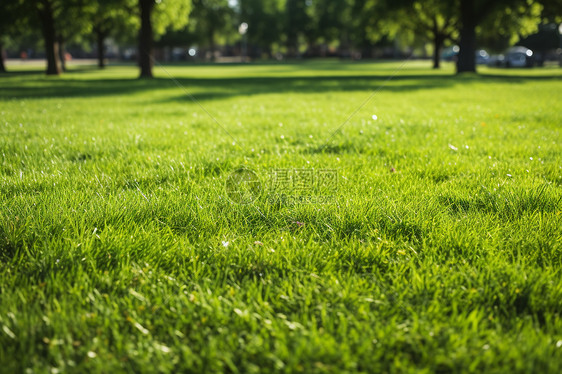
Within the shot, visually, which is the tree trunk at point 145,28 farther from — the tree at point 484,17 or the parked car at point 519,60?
the parked car at point 519,60

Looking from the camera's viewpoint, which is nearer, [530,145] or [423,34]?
[530,145]

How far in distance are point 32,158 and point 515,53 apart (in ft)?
201

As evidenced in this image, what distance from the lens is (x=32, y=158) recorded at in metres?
4.64

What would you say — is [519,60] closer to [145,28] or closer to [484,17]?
[484,17]

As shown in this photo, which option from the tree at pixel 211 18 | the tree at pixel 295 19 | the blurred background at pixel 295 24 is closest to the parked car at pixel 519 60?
the blurred background at pixel 295 24

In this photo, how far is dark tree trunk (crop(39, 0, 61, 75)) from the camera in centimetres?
2658

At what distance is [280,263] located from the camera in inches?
93.6

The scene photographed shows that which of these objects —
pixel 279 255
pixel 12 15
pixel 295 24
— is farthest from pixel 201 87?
pixel 295 24

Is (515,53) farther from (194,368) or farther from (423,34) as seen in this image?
(194,368)

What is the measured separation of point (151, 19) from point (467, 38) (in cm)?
2313

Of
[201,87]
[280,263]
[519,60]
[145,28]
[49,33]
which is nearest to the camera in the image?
[280,263]

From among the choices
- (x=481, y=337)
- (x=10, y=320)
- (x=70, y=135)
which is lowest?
(x=481, y=337)

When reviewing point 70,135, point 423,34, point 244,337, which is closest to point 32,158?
point 70,135

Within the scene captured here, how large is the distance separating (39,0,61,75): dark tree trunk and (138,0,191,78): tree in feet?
20.1
